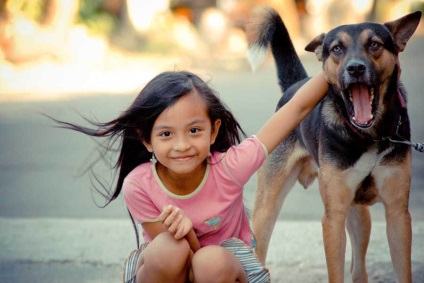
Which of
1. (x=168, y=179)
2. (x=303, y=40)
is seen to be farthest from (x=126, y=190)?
(x=303, y=40)

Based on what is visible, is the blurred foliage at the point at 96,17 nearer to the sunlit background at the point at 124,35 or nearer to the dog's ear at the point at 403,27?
the sunlit background at the point at 124,35

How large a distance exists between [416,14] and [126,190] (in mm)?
1612

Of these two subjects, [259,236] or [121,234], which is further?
[121,234]

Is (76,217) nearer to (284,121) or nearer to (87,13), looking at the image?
(284,121)

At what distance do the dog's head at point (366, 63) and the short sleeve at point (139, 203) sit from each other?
1.05 metres

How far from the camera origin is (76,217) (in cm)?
642

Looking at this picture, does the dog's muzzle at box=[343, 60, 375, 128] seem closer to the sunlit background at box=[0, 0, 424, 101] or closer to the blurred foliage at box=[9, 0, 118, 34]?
the sunlit background at box=[0, 0, 424, 101]

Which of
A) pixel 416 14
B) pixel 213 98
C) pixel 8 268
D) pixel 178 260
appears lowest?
pixel 8 268

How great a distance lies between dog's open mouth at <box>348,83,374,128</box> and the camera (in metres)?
3.64

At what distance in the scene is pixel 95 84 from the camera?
1439 cm

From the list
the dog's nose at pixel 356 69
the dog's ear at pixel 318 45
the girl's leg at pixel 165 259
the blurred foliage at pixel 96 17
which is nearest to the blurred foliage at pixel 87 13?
the blurred foliage at pixel 96 17

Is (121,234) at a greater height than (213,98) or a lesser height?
lesser

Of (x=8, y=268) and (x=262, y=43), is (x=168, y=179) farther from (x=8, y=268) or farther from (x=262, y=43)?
(x=8, y=268)

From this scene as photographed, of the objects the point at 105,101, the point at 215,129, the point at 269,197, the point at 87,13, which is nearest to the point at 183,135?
the point at 215,129
